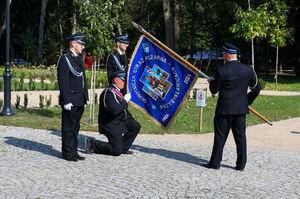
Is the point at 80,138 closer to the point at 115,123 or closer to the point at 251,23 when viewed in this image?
the point at 115,123

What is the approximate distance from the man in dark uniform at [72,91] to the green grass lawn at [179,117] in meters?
3.38

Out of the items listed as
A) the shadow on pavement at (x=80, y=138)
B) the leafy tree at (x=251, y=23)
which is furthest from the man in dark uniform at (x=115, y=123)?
the leafy tree at (x=251, y=23)

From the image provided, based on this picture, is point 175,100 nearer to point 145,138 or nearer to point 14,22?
point 145,138

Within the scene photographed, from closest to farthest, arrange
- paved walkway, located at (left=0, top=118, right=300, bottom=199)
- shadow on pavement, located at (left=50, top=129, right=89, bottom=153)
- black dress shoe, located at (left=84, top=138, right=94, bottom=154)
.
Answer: paved walkway, located at (left=0, top=118, right=300, bottom=199)
black dress shoe, located at (left=84, top=138, right=94, bottom=154)
shadow on pavement, located at (left=50, top=129, right=89, bottom=153)

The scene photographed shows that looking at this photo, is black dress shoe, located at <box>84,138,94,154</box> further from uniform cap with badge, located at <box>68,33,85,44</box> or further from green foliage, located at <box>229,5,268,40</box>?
green foliage, located at <box>229,5,268,40</box>

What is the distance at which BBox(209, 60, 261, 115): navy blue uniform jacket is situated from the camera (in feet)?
25.3

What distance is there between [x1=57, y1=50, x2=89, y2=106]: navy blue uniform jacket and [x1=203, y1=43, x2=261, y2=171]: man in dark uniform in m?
2.18

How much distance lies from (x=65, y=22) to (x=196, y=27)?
16.7 m

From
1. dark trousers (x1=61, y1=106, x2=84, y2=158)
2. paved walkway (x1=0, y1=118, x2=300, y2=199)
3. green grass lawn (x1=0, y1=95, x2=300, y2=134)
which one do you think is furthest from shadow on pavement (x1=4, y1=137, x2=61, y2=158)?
green grass lawn (x1=0, y1=95, x2=300, y2=134)

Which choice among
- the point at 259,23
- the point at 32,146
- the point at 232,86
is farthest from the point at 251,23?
the point at 232,86

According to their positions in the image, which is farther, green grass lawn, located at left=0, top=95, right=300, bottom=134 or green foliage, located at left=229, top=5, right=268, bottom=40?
green foliage, located at left=229, top=5, right=268, bottom=40

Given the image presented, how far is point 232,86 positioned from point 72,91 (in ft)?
8.58

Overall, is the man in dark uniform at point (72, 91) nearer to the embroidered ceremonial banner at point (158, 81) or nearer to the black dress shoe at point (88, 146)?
the black dress shoe at point (88, 146)

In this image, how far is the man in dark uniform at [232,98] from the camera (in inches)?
304
